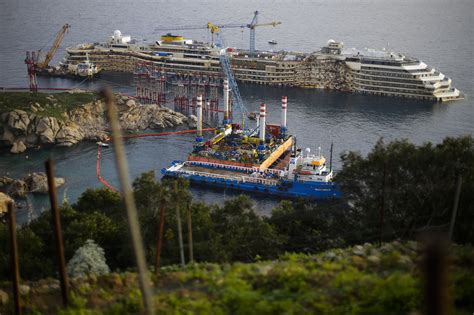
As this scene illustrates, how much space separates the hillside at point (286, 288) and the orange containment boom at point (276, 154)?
9.34 metres

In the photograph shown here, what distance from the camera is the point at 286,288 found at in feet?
14.5

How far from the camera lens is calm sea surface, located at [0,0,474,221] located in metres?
15.8

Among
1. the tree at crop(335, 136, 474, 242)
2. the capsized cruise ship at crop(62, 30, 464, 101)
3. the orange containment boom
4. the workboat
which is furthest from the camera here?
the capsized cruise ship at crop(62, 30, 464, 101)

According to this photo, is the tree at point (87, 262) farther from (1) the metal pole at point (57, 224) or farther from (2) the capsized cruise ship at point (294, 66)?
(2) the capsized cruise ship at point (294, 66)

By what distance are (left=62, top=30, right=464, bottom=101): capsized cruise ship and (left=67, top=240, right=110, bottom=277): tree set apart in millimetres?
18269

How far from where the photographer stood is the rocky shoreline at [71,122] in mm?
16072

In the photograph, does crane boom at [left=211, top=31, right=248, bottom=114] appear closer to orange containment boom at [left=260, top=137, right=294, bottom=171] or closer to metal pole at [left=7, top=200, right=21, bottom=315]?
orange containment boom at [left=260, top=137, right=294, bottom=171]

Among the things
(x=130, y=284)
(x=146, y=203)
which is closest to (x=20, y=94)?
(x=146, y=203)

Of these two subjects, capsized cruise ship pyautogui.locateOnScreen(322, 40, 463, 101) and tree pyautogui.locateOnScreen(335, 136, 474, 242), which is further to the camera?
capsized cruise ship pyautogui.locateOnScreen(322, 40, 463, 101)

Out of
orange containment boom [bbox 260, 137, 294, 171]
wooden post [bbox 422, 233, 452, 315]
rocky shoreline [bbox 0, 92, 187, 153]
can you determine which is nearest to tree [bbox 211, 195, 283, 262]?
wooden post [bbox 422, 233, 452, 315]

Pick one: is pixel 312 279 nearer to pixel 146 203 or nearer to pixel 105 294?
pixel 105 294

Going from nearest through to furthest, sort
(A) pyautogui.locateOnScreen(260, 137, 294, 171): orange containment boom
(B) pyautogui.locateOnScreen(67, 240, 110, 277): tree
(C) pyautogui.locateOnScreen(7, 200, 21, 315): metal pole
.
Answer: (C) pyautogui.locateOnScreen(7, 200, 21, 315): metal pole → (B) pyautogui.locateOnScreen(67, 240, 110, 277): tree → (A) pyautogui.locateOnScreen(260, 137, 294, 171): orange containment boom

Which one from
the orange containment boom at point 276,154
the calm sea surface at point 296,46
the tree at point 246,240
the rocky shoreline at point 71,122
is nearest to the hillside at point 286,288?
the tree at point 246,240

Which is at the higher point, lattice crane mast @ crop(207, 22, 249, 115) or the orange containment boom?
lattice crane mast @ crop(207, 22, 249, 115)
